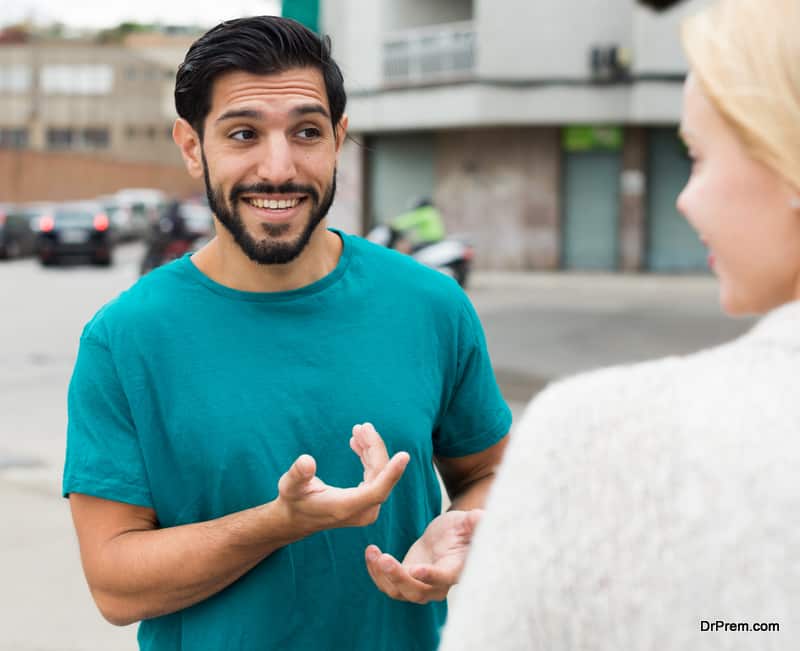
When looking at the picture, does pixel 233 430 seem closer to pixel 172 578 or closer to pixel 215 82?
pixel 172 578

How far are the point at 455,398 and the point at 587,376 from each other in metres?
1.30

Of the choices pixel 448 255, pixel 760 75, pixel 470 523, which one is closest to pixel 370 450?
pixel 470 523

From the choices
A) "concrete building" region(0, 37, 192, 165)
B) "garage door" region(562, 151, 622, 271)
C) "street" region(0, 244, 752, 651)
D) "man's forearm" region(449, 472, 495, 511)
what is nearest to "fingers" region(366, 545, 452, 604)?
"man's forearm" region(449, 472, 495, 511)

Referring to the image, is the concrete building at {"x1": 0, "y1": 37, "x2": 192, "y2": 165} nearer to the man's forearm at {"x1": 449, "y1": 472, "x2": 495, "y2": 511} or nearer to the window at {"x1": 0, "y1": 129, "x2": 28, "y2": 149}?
the window at {"x1": 0, "y1": 129, "x2": 28, "y2": 149}

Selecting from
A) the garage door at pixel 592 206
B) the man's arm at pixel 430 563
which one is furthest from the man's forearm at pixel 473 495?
the garage door at pixel 592 206

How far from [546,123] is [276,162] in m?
26.3

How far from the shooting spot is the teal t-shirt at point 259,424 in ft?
6.81

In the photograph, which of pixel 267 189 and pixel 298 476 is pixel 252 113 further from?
pixel 298 476

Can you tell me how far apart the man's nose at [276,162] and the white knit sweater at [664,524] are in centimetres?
126

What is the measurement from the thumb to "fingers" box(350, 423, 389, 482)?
0.32ft

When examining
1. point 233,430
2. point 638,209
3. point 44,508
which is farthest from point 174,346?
point 638,209

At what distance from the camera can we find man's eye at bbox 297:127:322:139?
90.4 inches

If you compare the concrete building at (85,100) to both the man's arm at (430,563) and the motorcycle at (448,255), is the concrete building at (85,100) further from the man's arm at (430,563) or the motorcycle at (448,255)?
the man's arm at (430,563)

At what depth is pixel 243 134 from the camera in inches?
88.7
